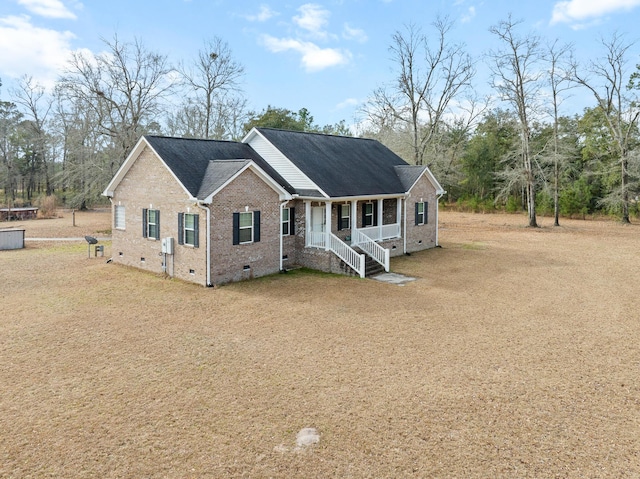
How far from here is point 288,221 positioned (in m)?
19.1

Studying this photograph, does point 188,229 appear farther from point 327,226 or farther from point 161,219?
point 327,226

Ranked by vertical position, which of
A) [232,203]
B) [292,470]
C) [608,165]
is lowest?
[292,470]

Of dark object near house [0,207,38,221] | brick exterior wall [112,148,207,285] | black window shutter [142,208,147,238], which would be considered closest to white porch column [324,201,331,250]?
brick exterior wall [112,148,207,285]

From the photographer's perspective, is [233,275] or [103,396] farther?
[233,275]

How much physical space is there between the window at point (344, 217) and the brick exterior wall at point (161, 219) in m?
6.52

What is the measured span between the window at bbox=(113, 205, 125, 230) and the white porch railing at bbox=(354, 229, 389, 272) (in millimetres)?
9755

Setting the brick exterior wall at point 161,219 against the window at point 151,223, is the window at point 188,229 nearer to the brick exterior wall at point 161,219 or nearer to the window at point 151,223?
the brick exterior wall at point 161,219

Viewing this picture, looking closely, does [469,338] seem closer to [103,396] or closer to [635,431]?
[635,431]

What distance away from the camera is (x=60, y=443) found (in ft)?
21.1

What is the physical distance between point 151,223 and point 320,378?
1167 cm

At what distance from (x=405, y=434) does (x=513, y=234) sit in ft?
91.1

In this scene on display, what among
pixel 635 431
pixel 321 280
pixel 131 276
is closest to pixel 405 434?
pixel 635 431

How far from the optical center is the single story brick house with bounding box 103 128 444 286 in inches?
636

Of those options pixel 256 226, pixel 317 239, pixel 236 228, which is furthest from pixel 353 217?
pixel 236 228
